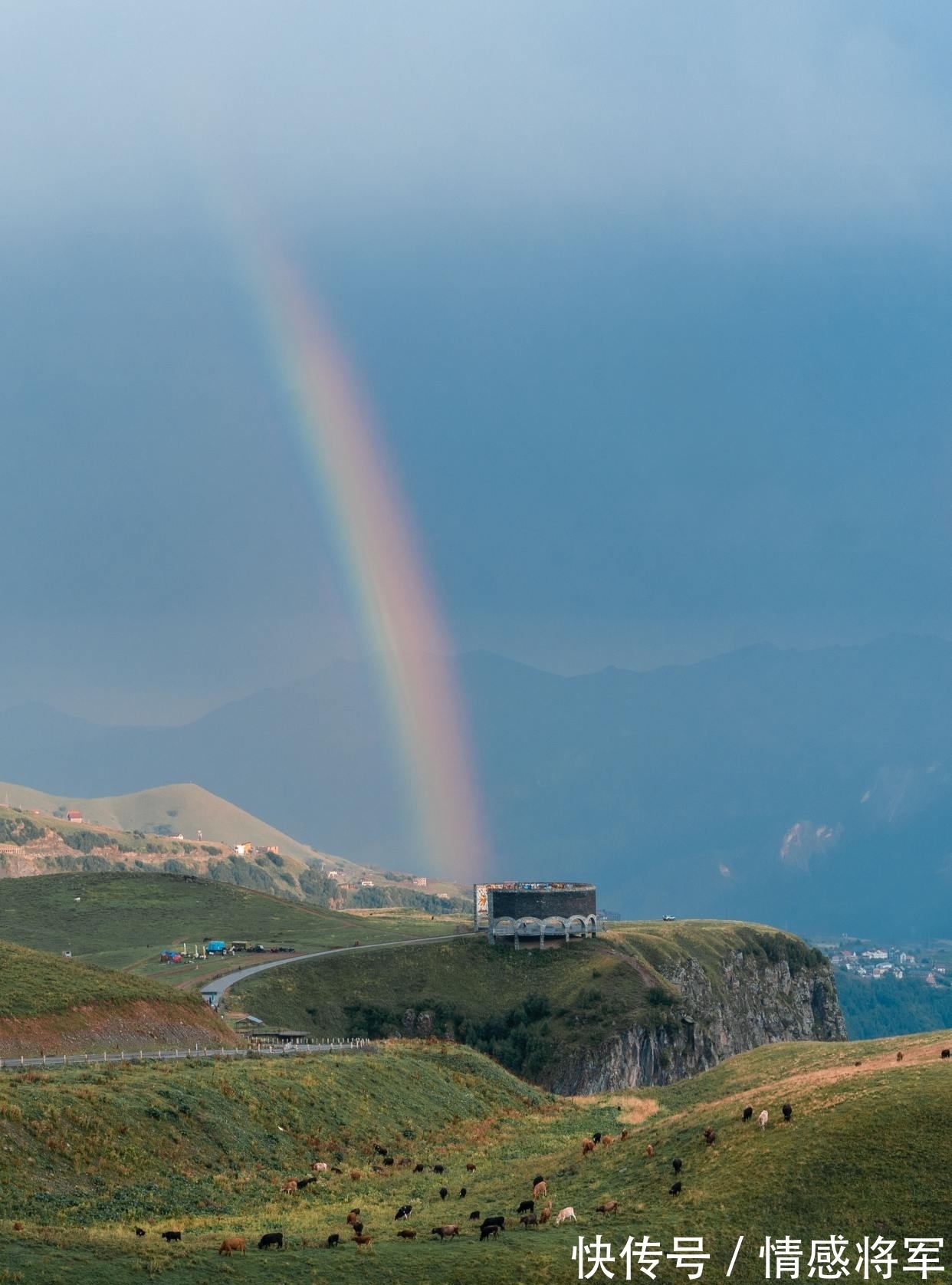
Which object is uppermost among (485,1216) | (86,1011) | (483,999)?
(483,999)

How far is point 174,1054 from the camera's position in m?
91.6

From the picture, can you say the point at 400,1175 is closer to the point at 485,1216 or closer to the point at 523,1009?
the point at 485,1216

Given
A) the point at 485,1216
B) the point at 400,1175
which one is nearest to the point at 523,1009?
the point at 400,1175

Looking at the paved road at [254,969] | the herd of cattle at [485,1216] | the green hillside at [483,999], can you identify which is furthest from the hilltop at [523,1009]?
the herd of cattle at [485,1216]

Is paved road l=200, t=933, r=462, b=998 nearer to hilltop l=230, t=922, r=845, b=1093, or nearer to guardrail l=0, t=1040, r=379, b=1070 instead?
hilltop l=230, t=922, r=845, b=1093

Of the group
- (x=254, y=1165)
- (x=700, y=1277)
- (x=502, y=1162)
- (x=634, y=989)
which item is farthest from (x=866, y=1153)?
(x=634, y=989)

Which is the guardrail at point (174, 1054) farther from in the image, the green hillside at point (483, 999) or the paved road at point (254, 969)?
the green hillside at point (483, 999)

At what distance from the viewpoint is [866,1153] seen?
5619 cm

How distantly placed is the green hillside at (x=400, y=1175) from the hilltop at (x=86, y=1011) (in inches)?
465

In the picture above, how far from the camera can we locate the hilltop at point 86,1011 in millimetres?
91312

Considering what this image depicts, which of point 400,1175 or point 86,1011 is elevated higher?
point 86,1011

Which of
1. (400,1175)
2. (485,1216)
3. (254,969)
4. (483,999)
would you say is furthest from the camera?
(483,999)

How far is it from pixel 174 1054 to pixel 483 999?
96.5 meters

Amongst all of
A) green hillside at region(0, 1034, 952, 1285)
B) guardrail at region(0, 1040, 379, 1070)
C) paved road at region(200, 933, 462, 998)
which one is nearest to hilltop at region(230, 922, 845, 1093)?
paved road at region(200, 933, 462, 998)
